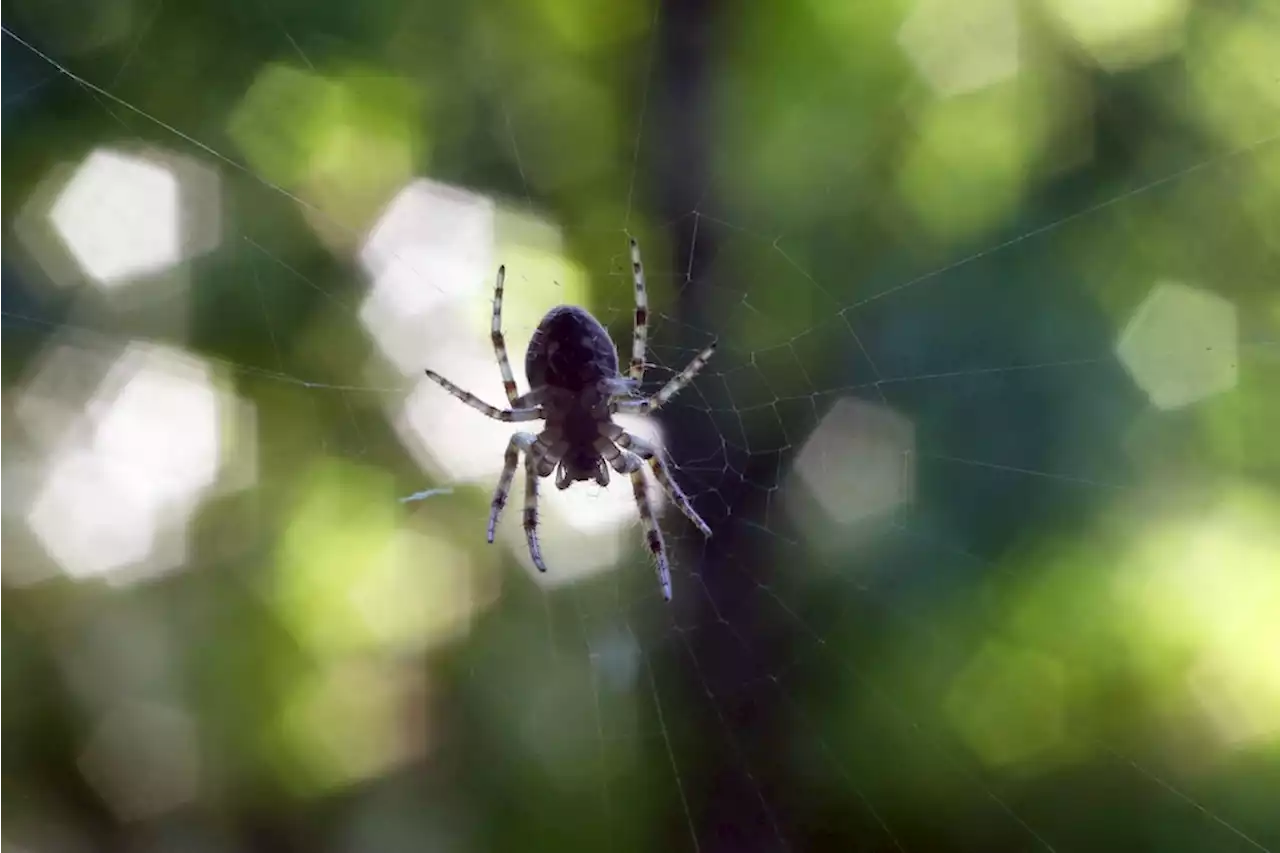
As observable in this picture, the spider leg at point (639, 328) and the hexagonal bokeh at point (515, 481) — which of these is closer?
the spider leg at point (639, 328)

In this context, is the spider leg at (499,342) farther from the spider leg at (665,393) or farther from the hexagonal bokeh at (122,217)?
the hexagonal bokeh at (122,217)

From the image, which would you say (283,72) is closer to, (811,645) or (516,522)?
(516,522)

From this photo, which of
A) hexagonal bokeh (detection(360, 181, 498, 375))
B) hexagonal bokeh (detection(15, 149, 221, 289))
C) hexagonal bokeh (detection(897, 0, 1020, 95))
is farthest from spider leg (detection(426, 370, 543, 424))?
hexagonal bokeh (detection(897, 0, 1020, 95))

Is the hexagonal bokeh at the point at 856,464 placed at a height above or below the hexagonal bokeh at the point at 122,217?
below

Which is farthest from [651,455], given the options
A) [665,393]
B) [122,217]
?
[122,217]

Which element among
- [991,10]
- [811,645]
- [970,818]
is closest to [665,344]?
[811,645]

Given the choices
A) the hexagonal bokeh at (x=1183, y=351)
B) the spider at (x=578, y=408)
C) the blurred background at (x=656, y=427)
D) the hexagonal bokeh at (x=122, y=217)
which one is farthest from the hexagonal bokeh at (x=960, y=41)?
the hexagonal bokeh at (x=122, y=217)
